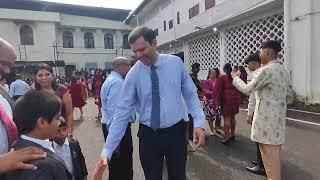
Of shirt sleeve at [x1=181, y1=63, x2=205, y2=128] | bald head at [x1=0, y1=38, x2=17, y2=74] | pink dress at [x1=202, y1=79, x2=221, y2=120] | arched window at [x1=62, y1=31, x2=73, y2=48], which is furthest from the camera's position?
arched window at [x1=62, y1=31, x2=73, y2=48]

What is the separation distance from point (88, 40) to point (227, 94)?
101 feet

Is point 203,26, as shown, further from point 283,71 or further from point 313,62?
point 283,71

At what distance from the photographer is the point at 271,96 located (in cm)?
380

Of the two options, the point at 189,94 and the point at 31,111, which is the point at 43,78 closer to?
the point at 189,94

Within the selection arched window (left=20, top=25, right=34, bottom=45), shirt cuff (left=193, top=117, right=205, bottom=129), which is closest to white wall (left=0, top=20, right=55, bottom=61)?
arched window (left=20, top=25, right=34, bottom=45)

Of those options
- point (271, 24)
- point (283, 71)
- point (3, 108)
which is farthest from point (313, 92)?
point (3, 108)

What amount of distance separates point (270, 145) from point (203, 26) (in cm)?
1323

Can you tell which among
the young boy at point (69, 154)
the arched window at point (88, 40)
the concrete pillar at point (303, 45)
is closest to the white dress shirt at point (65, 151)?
the young boy at point (69, 154)

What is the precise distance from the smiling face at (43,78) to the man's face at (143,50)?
5.34 feet

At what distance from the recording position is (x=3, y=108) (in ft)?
6.25

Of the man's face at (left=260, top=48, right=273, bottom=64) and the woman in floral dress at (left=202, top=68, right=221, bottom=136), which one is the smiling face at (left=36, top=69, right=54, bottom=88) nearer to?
the man's face at (left=260, top=48, right=273, bottom=64)

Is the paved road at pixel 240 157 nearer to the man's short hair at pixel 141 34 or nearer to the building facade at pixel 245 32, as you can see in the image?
the building facade at pixel 245 32

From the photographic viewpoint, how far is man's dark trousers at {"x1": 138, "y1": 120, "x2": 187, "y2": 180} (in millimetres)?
2801

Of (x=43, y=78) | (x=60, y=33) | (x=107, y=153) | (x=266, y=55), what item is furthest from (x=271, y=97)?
(x=60, y=33)
